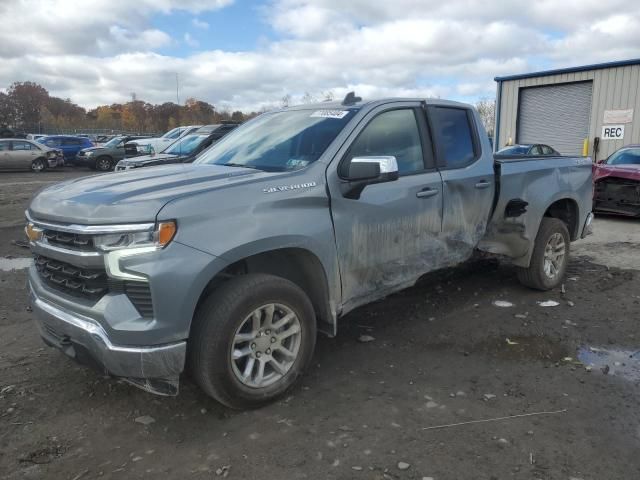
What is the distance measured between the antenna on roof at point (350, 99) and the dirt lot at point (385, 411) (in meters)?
1.97

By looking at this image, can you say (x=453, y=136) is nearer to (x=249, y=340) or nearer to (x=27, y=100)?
(x=249, y=340)

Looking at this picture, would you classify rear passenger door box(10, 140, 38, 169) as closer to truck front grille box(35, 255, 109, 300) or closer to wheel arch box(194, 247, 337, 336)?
truck front grille box(35, 255, 109, 300)

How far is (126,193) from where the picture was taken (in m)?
3.03

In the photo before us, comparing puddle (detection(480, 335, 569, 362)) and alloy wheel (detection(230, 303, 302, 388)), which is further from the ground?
alloy wheel (detection(230, 303, 302, 388))

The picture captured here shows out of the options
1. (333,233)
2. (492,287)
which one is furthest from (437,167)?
(492,287)

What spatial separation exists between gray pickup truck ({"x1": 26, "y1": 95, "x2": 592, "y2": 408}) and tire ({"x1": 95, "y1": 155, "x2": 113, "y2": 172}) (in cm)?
2298

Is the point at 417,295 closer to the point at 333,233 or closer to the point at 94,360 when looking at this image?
the point at 333,233

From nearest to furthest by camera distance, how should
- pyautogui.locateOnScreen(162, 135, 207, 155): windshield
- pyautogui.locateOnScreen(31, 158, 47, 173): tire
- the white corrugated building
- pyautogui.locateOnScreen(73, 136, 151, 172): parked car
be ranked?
pyautogui.locateOnScreen(162, 135, 207, 155): windshield, the white corrugated building, pyautogui.locateOnScreen(31, 158, 47, 173): tire, pyautogui.locateOnScreen(73, 136, 151, 172): parked car

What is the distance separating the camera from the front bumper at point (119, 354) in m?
2.81

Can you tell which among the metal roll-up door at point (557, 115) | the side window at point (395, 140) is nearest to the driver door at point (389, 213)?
the side window at point (395, 140)

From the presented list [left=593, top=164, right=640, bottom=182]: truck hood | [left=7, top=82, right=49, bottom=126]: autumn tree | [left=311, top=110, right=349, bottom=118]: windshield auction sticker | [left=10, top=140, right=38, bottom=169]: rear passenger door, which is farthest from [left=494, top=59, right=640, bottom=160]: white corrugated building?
[left=7, top=82, right=49, bottom=126]: autumn tree

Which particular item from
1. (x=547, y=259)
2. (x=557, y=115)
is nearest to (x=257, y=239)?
(x=547, y=259)

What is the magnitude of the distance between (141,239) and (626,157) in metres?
11.7

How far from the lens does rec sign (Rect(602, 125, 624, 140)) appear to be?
772 inches
